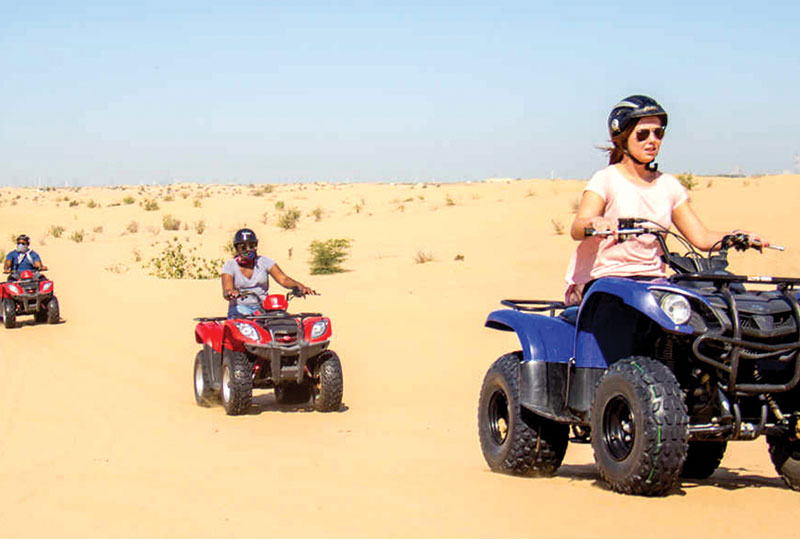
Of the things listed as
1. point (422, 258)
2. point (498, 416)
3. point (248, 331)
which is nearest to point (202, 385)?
point (248, 331)

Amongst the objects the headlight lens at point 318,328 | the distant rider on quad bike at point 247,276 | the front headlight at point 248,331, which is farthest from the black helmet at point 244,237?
the headlight lens at point 318,328

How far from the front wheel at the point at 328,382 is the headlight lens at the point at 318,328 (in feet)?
1.02

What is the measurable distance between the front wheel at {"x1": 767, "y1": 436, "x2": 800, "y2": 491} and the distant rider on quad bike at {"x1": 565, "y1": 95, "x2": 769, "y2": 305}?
121cm

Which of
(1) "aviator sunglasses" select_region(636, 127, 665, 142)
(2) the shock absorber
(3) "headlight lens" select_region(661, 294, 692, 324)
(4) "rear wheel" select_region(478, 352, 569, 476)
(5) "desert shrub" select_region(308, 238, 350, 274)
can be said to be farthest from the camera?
(5) "desert shrub" select_region(308, 238, 350, 274)

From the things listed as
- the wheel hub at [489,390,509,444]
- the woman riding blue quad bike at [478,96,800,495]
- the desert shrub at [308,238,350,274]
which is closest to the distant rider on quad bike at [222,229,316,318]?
the wheel hub at [489,390,509,444]

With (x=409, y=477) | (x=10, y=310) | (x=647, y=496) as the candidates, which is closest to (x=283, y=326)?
(x=409, y=477)

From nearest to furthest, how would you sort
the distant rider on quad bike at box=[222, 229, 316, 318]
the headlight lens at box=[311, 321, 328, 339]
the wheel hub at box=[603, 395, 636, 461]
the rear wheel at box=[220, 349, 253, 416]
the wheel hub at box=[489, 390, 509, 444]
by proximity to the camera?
1. the wheel hub at box=[603, 395, 636, 461]
2. the wheel hub at box=[489, 390, 509, 444]
3. the rear wheel at box=[220, 349, 253, 416]
4. the headlight lens at box=[311, 321, 328, 339]
5. the distant rider on quad bike at box=[222, 229, 316, 318]

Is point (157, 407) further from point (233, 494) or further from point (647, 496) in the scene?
point (647, 496)

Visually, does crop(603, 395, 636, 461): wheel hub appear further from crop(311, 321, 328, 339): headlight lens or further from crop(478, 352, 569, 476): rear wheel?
crop(311, 321, 328, 339): headlight lens

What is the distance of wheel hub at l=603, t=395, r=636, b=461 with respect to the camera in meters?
5.74

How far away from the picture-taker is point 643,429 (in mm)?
5328

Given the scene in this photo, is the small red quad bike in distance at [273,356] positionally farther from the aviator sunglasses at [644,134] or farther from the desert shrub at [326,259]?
the desert shrub at [326,259]

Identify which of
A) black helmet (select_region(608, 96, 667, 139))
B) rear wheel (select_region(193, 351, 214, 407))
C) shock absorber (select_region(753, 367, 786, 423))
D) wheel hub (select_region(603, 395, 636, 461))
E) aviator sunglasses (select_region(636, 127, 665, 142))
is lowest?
rear wheel (select_region(193, 351, 214, 407))

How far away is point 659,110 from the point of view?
615 centimetres
